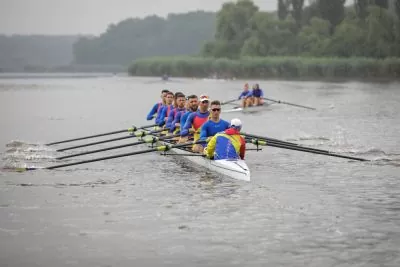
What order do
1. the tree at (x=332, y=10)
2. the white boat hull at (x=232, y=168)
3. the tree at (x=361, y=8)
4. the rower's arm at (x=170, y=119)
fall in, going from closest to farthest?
the white boat hull at (x=232, y=168)
the rower's arm at (x=170, y=119)
the tree at (x=361, y=8)
the tree at (x=332, y=10)

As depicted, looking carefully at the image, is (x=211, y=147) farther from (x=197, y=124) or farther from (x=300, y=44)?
(x=300, y=44)

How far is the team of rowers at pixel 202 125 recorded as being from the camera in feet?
51.4

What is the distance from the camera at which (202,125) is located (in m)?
17.2

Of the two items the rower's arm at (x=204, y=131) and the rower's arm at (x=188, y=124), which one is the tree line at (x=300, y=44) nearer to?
the rower's arm at (x=188, y=124)

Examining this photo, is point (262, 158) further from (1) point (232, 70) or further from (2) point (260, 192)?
(1) point (232, 70)

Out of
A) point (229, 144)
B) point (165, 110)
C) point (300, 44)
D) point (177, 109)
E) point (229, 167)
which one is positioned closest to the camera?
point (229, 167)

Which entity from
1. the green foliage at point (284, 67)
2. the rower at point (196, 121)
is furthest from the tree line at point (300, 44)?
the rower at point (196, 121)

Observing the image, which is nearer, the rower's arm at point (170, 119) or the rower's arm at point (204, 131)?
the rower's arm at point (204, 131)

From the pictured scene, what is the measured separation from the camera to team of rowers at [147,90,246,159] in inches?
616

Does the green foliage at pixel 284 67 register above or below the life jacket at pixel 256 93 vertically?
below

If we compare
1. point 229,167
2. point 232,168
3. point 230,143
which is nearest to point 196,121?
point 230,143

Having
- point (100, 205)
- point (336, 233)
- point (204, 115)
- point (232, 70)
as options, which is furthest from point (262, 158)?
point (232, 70)

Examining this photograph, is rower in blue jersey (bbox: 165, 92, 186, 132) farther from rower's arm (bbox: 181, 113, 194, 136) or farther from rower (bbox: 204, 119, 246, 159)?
rower (bbox: 204, 119, 246, 159)

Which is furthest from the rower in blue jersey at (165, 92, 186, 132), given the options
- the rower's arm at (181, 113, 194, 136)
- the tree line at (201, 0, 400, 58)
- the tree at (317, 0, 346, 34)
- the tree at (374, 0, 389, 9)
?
the tree at (317, 0, 346, 34)
